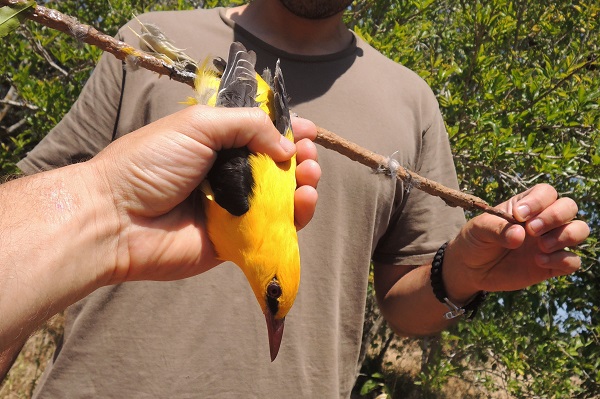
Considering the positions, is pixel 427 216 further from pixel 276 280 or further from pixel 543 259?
pixel 276 280

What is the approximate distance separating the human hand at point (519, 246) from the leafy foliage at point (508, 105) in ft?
4.98

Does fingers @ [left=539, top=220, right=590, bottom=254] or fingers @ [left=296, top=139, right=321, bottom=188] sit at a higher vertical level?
fingers @ [left=296, top=139, right=321, bottom=188]

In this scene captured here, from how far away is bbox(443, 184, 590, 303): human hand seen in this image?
2.13 metres

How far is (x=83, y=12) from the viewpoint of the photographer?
481cm

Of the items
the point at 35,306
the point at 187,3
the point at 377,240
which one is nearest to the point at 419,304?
the point at 377,240

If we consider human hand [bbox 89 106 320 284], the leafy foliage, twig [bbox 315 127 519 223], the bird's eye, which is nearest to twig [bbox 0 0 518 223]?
twig [bbox 315 127 519 223]

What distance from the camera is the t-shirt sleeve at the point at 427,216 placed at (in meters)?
2.87

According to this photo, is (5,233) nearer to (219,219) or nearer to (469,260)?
(219,219)

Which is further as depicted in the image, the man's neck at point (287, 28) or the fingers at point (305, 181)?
the man's neck at point (287, 28)

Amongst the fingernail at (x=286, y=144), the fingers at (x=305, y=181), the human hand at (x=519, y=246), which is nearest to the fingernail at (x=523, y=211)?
the human hand at (x=519, y=246)

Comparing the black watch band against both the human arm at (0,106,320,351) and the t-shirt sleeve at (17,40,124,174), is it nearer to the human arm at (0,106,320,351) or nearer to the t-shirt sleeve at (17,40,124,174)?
the human arm at (0,106,320,351)

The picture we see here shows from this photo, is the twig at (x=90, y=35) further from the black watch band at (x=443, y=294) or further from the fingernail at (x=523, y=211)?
the black watch band at (x=443, y=294)

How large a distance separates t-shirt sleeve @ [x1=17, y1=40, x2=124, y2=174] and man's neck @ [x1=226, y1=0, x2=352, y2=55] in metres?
0.70

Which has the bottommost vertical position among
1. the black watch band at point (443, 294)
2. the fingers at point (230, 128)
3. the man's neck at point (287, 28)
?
the black watch band at point (443, 294)
